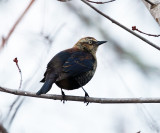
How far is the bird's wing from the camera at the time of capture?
154 inches

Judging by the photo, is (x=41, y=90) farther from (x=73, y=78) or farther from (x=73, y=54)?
(x=73, y=54)

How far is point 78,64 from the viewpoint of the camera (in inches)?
163

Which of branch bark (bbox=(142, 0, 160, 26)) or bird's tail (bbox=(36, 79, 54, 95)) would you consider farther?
bird's tail (bbox=(36, 79, 54, 95))

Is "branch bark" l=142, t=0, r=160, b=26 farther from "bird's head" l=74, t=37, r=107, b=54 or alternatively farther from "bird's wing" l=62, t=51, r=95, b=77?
"bird's head" l=74, t=37, r=107, b=54

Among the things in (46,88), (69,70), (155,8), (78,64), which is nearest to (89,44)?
(78,64)

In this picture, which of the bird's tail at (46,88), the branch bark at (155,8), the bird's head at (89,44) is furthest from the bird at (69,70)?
the branch bark at (155,8)

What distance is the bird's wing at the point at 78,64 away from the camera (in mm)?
3912

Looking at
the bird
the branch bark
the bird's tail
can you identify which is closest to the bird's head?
the bird

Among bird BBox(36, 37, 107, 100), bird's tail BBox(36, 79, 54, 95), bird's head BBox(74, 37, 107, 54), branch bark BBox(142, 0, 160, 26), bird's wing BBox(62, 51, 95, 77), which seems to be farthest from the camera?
bird's head BBox(74, 37, 107, 54)

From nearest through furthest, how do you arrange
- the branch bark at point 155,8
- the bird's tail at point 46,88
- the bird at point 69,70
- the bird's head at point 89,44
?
1. the branch bark at point 155,8
2. the bird's tail at point 46,88
3. the bird at point 69,70
4. the bird's head at point 89,44

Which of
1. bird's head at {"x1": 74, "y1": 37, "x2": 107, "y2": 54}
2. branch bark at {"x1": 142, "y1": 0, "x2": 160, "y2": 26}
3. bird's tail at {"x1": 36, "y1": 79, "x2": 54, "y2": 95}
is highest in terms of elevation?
branch bark at {"x1": 142, "y1": 0, "x2": 160, "y2": 26}

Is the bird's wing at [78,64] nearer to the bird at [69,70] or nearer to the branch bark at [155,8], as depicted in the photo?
the bird at [69,70]

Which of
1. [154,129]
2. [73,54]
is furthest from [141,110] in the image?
[73,54]

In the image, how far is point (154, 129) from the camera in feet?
10.3
